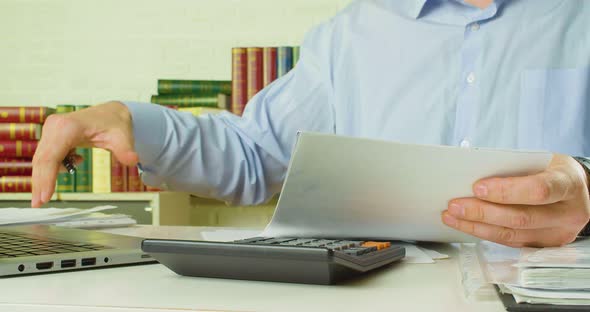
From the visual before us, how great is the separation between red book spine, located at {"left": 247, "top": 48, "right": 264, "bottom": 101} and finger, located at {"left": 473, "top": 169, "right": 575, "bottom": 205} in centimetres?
177

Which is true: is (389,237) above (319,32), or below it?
below

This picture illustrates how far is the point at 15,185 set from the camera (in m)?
2.31

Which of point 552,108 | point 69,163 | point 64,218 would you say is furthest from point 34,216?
point 552,108

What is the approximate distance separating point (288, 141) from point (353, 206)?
2.07ft

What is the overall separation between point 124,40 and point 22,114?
0.55 m

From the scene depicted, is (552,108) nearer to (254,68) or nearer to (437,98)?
(437,98)

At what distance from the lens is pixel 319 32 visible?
1354mm

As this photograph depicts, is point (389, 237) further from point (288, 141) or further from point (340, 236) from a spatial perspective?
point (288, 141)

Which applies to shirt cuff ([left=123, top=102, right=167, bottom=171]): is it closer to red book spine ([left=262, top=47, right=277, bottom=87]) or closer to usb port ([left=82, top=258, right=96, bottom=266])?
usb port ([left=82, top=258, right=96, bottom=266])

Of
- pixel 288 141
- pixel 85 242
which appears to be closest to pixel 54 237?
pixel 85 242

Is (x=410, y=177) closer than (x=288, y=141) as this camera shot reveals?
Yes

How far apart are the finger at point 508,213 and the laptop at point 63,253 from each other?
0.29 metres

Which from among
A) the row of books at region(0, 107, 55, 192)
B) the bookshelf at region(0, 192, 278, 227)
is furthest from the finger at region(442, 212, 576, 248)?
the row of books at region(0, 107, 55, 192)

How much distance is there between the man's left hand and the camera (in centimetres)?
58
